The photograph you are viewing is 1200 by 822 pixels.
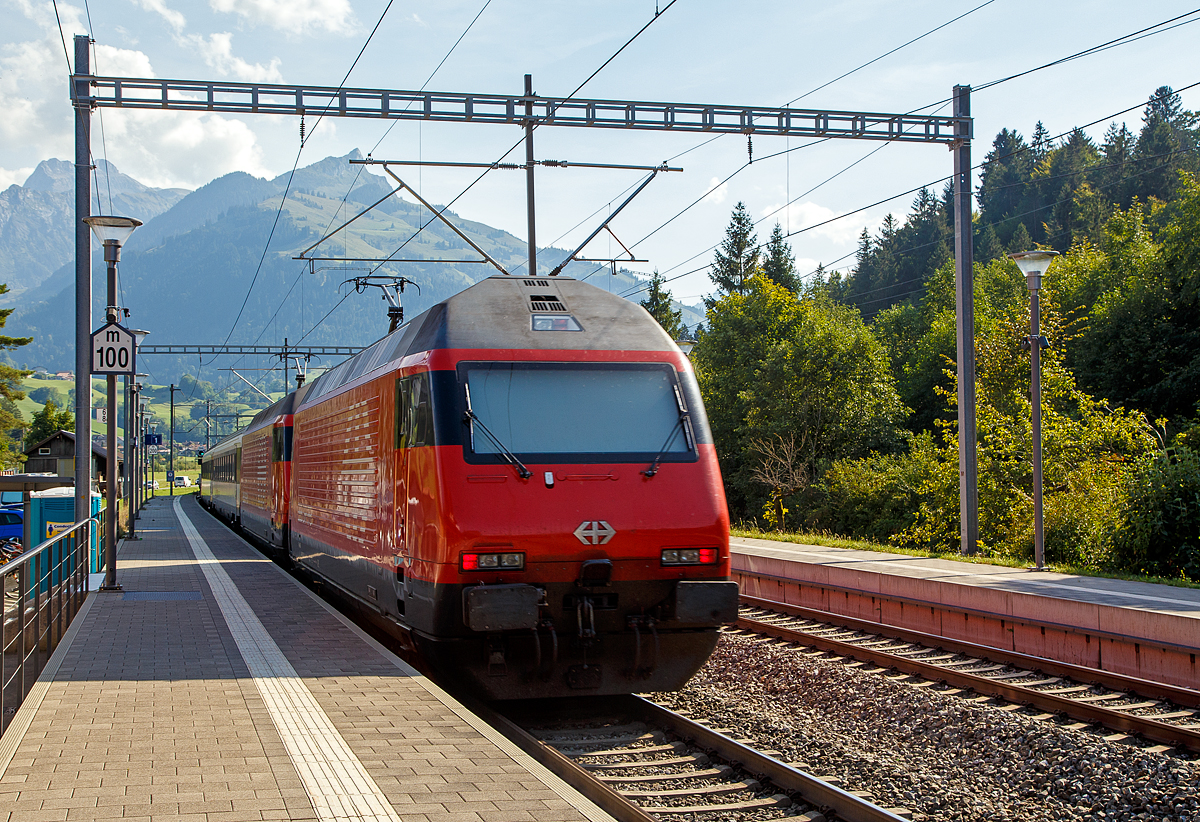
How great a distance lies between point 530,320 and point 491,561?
2107 millimetres

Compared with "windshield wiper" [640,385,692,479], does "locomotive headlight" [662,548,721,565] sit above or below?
below

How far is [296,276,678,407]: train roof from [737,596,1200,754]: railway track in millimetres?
3802

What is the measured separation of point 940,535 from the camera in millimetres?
22875

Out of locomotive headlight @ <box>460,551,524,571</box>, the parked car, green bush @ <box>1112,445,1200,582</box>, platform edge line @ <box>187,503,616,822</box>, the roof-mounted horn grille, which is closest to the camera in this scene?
platform edge line @ <box>187,503,616,822</box>

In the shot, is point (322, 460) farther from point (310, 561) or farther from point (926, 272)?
point (926, 272)

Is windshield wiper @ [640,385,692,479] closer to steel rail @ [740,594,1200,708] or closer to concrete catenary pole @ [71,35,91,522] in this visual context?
steel rail @ [740,594,1200,708]

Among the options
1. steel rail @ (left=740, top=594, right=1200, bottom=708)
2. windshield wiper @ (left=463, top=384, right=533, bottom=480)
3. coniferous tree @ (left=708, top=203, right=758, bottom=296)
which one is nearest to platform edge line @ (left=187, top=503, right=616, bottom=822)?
windshield wiper @ (left=463, top=384, right=533, bottom=480)

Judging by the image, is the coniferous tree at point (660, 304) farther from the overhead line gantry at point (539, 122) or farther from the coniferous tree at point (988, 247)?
the overhead line gantry at point (539, 122)

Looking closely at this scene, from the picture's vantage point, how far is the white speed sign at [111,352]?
13938 millimetres

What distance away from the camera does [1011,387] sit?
28078 millimetres

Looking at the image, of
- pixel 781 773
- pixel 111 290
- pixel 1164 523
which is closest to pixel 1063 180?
pixel 1164 523

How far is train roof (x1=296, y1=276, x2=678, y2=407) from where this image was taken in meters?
8.31

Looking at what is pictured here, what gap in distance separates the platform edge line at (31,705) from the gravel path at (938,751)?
4691 millimetres

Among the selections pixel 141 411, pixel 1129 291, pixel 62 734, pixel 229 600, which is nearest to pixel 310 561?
pixel 229 600
